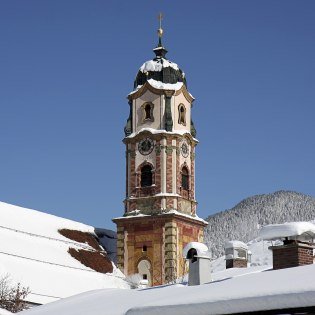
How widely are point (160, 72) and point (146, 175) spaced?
819 cm

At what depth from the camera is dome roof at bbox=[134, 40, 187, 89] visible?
69.1m

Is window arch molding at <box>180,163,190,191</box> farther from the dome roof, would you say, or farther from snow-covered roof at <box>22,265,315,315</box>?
snow-covered roof at <box>22,265,315,315</box>

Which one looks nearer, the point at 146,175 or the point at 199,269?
the point at 199,269

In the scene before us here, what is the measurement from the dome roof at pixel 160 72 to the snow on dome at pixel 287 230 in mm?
45694

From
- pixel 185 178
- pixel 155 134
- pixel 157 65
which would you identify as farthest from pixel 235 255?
pixel 157 65

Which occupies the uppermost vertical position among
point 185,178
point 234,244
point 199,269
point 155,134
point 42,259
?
point 155,134

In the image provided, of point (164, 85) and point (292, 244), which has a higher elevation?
point (164, 85)

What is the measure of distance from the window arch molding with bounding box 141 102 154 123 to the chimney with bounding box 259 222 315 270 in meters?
44.6

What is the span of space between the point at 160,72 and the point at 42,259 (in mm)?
19953

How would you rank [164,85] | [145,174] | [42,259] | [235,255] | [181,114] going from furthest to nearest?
[181,114] < [164,85] < [145,174] < [42,259] < [235,255]

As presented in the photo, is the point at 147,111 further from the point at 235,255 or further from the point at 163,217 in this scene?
the point at 235,255

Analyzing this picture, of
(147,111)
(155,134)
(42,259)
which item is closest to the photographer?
(42,259)

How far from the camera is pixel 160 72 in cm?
6925

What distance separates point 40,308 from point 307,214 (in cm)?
13884
